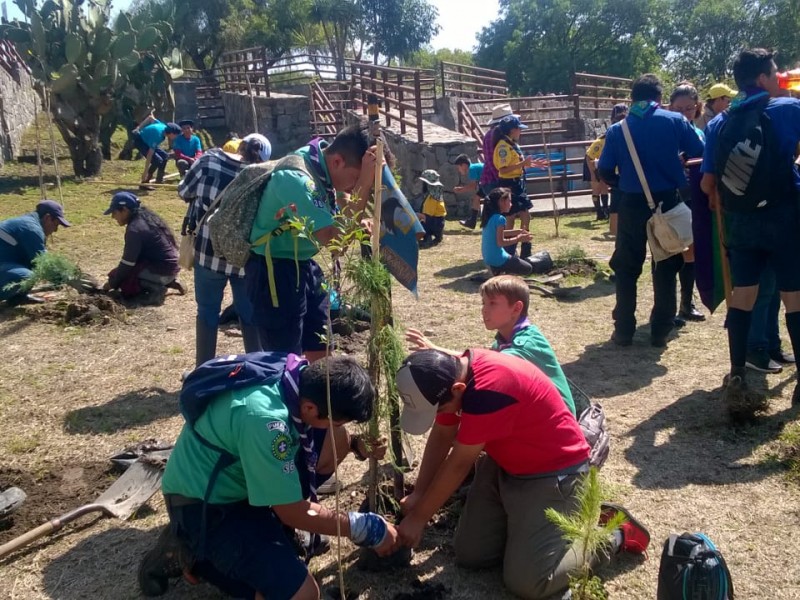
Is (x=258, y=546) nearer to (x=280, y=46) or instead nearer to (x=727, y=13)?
(x=280, y=46)

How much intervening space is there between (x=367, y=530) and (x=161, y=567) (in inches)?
35.2

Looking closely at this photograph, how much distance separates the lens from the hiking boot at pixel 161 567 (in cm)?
298

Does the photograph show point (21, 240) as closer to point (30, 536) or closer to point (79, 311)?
point (79, 311)

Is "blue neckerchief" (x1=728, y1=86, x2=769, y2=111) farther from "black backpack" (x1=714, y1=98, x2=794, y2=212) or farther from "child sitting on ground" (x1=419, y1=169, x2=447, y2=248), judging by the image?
"child sitting on ground" (x1=419, y1=169, x2=447, y2=248)

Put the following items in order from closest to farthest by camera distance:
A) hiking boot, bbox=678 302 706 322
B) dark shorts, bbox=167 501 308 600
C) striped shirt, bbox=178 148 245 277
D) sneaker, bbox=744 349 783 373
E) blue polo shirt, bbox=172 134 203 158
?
dark shorts, bbox=167 501 308 600 < striped shirt, bbox=178 148 245 277 < sneaker, bbox=744 349 783 373 < hiking boot, bbox=678 302 706 322 < blue polo shirt, bbox=172 134 203 158

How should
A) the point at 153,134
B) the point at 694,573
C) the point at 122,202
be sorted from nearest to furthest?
the point at 694,573 < the point at 122,202 < the point at 153,134

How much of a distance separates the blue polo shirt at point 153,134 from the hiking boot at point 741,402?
12.8 metres

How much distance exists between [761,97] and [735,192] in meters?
0.56

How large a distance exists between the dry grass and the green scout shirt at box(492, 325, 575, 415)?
67 centimetres

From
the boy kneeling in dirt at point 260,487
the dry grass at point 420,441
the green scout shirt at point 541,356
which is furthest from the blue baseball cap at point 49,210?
the green scout shirt at point 541,356

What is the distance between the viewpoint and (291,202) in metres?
3.62

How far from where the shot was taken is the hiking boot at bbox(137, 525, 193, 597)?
2.98 metres

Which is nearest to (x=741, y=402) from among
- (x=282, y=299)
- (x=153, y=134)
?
(x=282, y=299)

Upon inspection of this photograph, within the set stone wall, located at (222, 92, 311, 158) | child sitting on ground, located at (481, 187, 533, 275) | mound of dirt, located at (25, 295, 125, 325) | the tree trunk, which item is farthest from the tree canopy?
mound of dirt, located at (25, 295, 125, 325)
